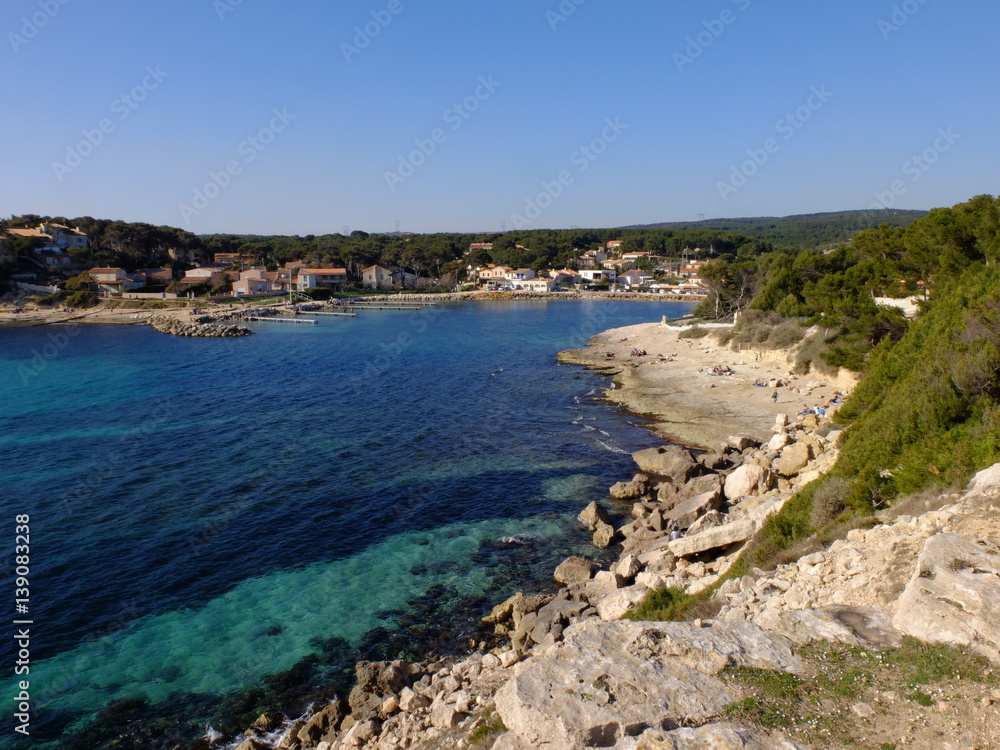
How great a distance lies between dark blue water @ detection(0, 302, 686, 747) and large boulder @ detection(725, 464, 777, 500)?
484 cm

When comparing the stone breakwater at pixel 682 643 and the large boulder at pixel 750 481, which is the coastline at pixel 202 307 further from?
the stone breakwater at pixel 682 643

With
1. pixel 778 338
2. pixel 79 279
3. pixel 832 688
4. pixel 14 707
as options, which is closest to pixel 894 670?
pixel 832 688

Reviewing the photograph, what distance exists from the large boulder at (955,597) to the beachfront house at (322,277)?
106641mm

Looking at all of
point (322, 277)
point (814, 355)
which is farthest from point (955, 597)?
point (322, 277)

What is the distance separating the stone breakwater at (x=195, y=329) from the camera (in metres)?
68.1

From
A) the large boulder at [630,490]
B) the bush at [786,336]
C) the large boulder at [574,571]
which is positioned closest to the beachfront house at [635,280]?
the bush at [786,336]

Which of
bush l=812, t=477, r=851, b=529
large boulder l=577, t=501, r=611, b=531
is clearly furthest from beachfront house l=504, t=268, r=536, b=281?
bush l=812, t=477, r=851, b=529

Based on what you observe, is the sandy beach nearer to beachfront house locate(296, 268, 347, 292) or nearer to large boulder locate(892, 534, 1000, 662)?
large boulder locate(892, 534, 1000, 662)

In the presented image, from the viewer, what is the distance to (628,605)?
1302 cm

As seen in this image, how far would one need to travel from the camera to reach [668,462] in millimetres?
23250

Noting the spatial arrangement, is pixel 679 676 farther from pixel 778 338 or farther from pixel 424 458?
pixel 778 338

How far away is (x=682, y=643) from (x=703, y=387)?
29597 millimetres

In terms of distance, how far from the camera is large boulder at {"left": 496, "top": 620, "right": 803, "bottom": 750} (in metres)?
6.89

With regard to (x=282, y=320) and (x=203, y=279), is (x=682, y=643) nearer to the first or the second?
(x=282, y=320)
